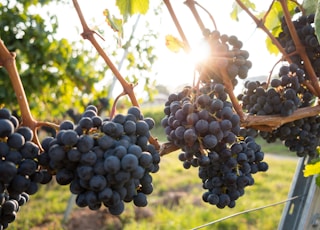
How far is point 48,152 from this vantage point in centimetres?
54

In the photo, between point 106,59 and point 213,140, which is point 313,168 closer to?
point 213,140

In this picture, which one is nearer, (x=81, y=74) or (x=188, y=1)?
(x=188, y=1)

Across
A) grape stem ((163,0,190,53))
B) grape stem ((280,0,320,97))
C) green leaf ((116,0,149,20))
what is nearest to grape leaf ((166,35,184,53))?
grape stem ((163,0,190,53))

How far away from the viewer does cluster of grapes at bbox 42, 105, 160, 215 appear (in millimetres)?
509

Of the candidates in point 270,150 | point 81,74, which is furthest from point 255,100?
point 270,150

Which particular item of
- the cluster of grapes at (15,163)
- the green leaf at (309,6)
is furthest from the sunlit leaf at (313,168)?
the cluster of grapes at (15,163)

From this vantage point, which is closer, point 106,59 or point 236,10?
point 106,59

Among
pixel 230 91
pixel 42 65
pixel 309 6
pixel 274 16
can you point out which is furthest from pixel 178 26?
pixel 42 65

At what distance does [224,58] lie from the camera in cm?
80

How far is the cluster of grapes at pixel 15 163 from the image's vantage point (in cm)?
50

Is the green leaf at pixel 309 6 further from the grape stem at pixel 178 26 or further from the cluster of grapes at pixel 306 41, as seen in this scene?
the grape stem at pixel 178 26

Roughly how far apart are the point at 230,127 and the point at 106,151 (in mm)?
267

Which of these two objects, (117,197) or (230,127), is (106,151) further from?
(230,127)

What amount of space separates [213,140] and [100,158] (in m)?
0.24
